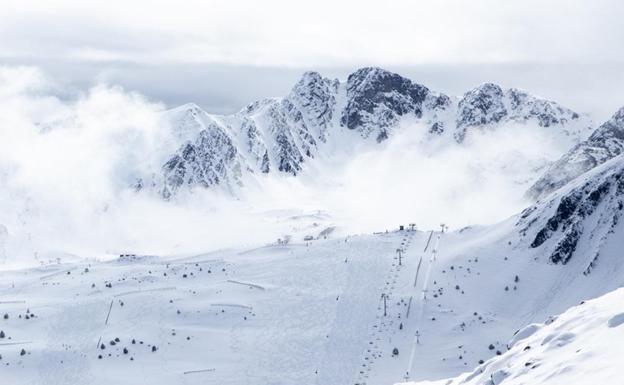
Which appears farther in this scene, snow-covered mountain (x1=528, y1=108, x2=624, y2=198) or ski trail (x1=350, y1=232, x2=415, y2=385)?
snow-covered mountain (x1=528, y1=108, x2=624, y2=198)

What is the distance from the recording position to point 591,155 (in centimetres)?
15162

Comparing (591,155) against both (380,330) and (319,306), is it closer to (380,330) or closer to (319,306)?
(319,306)

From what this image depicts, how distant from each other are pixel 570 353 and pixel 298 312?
1602 inches

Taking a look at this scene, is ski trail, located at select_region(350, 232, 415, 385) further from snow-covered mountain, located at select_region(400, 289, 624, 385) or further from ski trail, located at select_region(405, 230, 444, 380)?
snow-covered mountain, located at select_region(400, 289, 624, 385)

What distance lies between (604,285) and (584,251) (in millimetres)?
6701

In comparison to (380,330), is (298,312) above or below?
below

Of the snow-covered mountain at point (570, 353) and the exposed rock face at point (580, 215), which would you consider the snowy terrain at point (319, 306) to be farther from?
the snow-covered mountain at point (570, 353)

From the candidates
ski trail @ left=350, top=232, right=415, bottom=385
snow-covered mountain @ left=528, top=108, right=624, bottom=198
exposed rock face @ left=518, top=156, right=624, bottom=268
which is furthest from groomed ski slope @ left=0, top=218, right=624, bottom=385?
snow-covered mountain @ left=528, top=108, right=624, bottom=198

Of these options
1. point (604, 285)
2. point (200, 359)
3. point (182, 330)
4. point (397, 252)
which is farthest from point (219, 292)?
point (604, 285)

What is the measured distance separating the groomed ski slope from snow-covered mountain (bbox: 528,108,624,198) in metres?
75.6

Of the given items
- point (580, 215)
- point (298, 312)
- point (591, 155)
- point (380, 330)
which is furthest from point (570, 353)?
point (591, 155)

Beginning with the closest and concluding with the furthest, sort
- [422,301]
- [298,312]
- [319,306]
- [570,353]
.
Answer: [570,353] → [298,312] → [422,301] → [319,306]

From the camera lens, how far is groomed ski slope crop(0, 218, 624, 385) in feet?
174

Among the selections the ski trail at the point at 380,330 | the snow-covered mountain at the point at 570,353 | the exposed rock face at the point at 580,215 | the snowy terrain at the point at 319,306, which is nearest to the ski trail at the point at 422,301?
the snowy terrain at the point at 319,306
